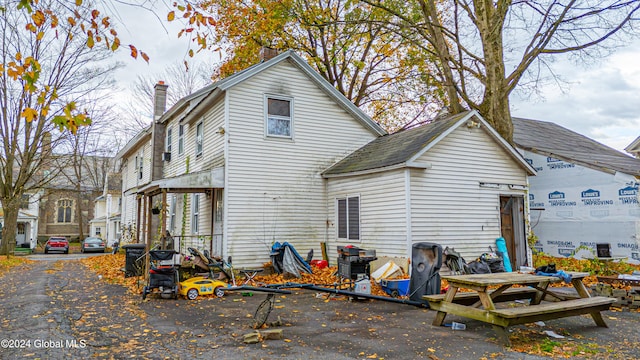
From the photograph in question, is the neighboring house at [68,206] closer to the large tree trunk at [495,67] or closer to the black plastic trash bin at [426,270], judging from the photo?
the large tree trunk at [495,67]

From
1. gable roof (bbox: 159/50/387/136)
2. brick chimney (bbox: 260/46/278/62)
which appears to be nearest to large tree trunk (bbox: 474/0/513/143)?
gable roof (bbox: 159/50/387/136)

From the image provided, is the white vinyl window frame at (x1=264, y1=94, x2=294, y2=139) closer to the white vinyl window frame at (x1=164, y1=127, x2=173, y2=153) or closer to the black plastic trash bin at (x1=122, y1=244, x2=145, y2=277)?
the black plastic trash bin at (x1=122, y1=244, x2=145, y2=277)

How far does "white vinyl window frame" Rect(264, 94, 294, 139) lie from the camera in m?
13.5

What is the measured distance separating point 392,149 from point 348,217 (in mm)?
2496

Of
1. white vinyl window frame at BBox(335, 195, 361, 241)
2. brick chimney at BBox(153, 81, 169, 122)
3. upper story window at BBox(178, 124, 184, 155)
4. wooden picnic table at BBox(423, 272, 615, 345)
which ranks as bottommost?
wooden picnic table at BBox(423, 272, 615, 345)

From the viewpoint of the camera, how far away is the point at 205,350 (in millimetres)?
5438

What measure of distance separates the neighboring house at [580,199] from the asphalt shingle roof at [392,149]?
658cm

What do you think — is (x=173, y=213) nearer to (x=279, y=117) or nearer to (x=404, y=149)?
(x=279, y=117)

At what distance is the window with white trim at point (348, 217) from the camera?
12883mm

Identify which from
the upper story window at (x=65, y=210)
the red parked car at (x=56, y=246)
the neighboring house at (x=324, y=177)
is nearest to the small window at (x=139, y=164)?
the neighboring house at (x=324, y=177)

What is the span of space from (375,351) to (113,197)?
3810cm

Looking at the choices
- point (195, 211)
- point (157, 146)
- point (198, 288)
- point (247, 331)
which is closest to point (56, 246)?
point (157, 146)

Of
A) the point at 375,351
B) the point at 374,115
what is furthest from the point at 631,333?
the point at 374,115

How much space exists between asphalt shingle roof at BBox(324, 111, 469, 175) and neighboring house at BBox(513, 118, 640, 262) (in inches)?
259
